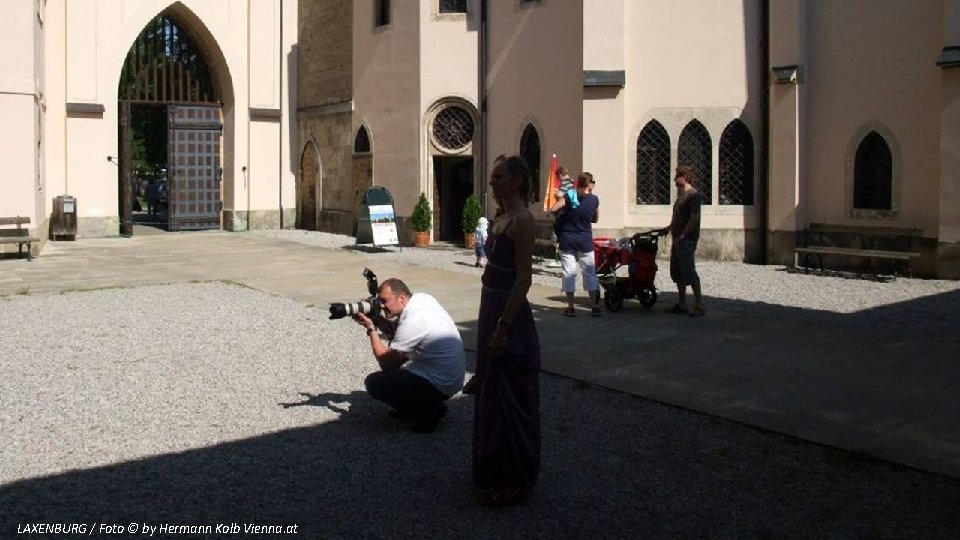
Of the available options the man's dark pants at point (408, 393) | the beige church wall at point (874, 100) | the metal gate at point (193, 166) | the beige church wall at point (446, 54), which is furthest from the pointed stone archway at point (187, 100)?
the man's dark pants at point (408, 393)

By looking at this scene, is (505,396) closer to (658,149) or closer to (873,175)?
(873,175)

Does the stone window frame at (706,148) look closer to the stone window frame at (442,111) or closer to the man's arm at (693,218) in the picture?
the stone window frame at (442,111)

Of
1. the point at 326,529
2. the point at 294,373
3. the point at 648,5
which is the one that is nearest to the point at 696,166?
the point at 648,5

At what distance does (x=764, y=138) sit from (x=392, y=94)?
8.19 m

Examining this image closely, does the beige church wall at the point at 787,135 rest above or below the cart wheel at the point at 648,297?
above

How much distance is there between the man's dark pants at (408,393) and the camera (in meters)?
6.51

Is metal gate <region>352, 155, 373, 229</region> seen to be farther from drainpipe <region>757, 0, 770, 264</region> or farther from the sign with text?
drainpipe <region>757, 0, 770, 264</region>

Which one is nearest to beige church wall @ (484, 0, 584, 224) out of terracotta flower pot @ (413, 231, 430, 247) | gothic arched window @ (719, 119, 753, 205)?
terracotta flower pot @ (413, 231, 430, 247)

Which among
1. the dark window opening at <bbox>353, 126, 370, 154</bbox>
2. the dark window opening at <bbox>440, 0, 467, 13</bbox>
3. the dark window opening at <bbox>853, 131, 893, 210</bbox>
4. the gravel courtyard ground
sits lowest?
the gravel courtyard ground

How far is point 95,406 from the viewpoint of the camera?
7.41 m

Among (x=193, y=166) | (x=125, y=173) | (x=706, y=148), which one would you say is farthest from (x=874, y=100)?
(x=193, y=166)

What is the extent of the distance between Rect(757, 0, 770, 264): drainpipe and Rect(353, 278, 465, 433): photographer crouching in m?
11.8

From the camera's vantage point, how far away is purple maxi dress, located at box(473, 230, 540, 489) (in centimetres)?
526

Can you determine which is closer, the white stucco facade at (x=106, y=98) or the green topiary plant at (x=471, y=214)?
the white stucco facade at (x=106, y=98)
